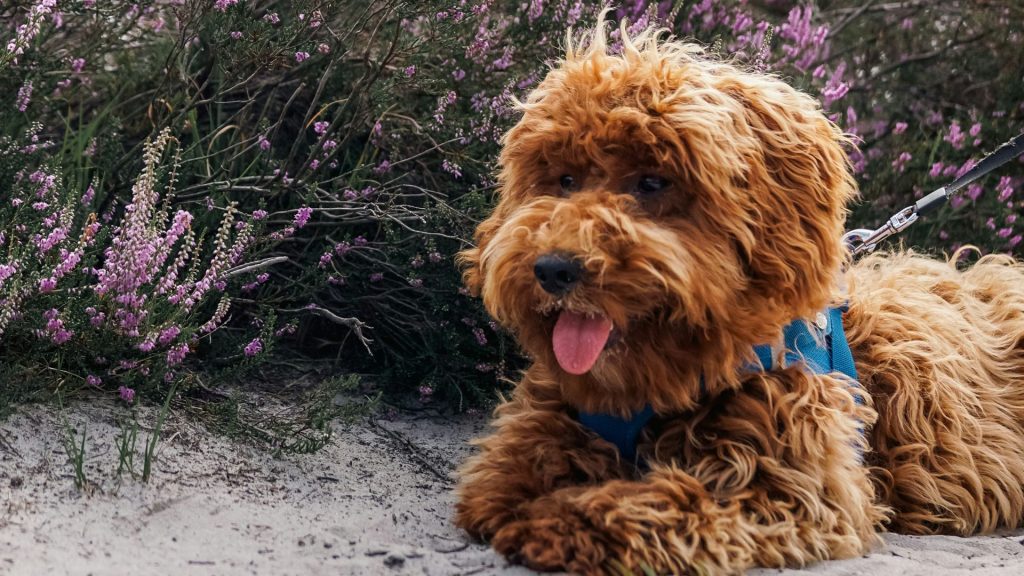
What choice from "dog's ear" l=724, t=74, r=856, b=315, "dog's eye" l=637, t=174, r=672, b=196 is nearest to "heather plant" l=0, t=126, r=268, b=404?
"dog's eye" l=637, t=174, r=672, b=196

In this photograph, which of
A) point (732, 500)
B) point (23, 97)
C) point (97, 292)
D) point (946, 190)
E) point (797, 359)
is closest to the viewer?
point (732, 500)

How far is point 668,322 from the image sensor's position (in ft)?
10.2

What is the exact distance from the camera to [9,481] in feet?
11.4

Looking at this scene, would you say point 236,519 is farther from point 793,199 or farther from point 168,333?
point 793,199

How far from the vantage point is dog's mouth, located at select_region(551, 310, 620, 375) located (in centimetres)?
306

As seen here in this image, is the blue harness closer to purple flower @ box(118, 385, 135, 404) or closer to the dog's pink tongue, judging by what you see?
the dog's pink tongue

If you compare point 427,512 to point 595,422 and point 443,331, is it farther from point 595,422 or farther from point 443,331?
point 443,331

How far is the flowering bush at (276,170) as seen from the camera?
411cm

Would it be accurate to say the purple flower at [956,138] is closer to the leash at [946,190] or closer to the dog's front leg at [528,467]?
the leash at [946,190]

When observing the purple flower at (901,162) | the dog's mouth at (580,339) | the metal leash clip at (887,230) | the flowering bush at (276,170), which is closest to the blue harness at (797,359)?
the dog's mouth at (580,339)

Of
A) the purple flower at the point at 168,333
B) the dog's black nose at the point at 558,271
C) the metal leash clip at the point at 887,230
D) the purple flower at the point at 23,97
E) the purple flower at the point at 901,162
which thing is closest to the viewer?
the dog's black nose at the point at 558,271

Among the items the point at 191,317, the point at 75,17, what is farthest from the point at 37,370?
the point at 75,17

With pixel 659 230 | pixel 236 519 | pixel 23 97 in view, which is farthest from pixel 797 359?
pixel 23 97

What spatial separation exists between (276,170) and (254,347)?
93 centimetres
